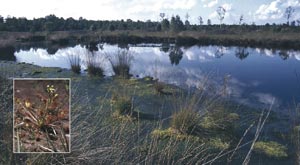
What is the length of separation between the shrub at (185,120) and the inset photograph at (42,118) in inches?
144

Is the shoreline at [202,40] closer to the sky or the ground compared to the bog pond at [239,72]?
closer to the sky

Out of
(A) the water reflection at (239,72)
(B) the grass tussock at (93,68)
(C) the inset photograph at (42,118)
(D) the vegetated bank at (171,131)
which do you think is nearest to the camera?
(C) the inset photograph at (42,118)

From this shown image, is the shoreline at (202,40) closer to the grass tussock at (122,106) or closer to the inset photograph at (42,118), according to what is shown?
the grass tussock at (122,106)

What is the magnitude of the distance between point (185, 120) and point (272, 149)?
133 centimetres

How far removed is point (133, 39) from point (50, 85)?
93.2ft

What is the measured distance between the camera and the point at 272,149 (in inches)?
220

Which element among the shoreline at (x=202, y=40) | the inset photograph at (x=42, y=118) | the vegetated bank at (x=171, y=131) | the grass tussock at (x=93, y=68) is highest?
the shoreline at (x=202, y=40)

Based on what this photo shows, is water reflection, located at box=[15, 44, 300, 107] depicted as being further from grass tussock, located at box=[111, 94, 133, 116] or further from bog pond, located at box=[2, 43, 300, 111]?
grass tussock, located at box=[111, 94, 133, 116]

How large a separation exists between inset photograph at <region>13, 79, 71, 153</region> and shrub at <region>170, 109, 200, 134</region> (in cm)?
366

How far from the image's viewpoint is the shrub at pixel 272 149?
5.42 meters

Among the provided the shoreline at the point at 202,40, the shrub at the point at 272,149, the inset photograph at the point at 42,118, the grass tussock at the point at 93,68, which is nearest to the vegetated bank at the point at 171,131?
the shrub at the point at 272,149

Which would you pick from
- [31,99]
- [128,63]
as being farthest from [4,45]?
[31,99]

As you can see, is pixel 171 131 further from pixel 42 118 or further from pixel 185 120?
pixel 42 118

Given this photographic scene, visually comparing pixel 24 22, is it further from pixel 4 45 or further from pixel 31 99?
pixel 31 99
